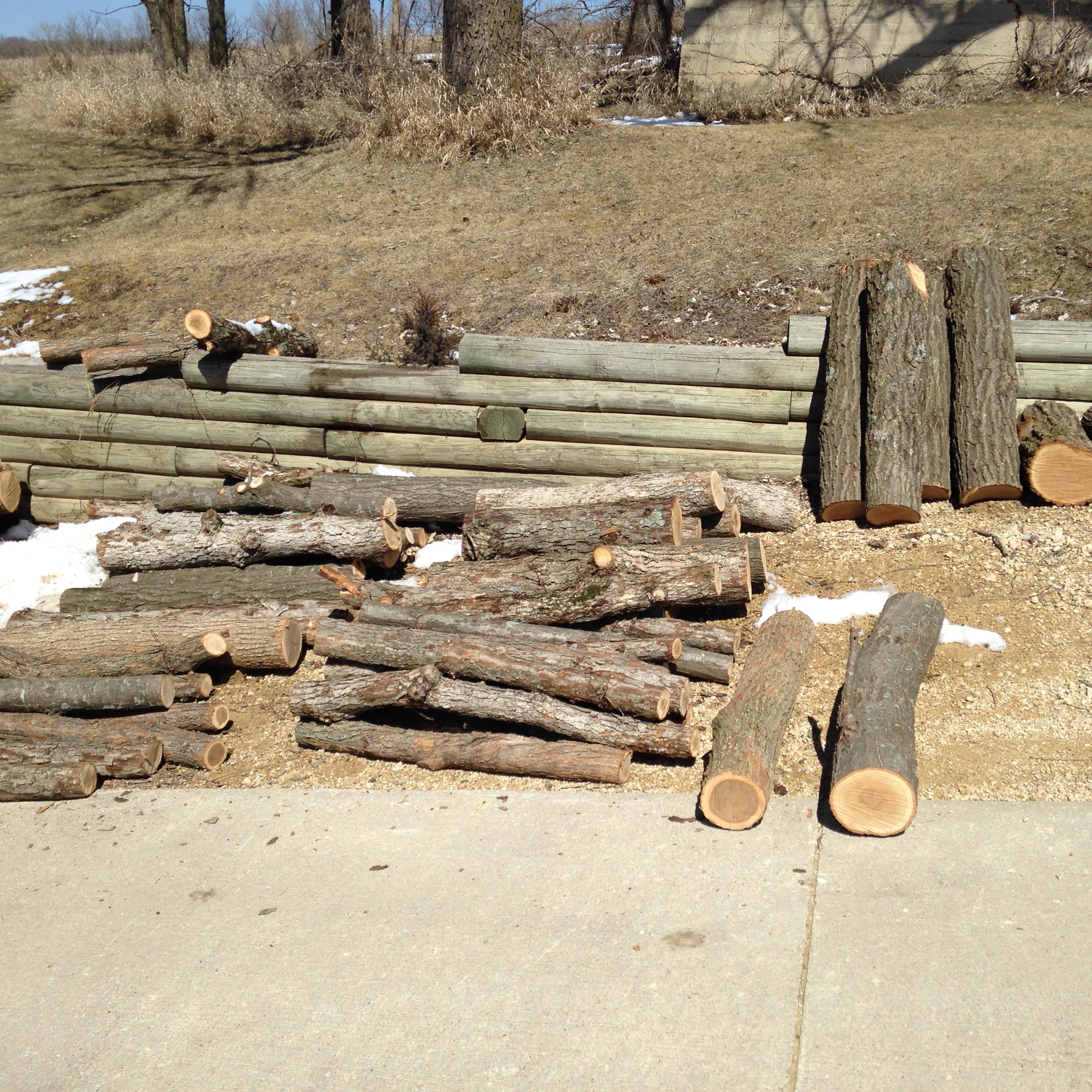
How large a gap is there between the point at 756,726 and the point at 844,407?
2.82 metres

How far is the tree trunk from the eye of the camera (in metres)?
12.3

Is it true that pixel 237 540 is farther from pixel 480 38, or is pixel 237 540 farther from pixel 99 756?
pixel 480 38

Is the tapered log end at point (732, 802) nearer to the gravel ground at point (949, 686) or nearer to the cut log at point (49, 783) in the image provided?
the gravel ground at point (949, 686)

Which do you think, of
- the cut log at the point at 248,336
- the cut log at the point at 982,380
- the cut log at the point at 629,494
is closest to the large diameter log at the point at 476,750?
the cut log at the point at 629,494

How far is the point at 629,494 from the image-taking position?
630 cm

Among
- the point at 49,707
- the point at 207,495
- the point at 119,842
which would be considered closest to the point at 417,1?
the point at 207,495

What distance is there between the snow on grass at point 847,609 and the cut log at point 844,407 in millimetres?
790

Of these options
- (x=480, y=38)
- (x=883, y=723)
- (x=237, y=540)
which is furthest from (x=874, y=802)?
(x=480, y=38)

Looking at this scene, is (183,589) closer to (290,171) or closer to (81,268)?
(81,268)

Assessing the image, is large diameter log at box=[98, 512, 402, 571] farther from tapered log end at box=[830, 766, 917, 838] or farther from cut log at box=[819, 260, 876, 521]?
tapered log end at box=[830, 766, 917, 838]

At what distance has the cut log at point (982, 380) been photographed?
629 cm

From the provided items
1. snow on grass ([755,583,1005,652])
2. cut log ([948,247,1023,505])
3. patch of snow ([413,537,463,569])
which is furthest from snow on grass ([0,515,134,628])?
cut log ([948,247,1023,505])

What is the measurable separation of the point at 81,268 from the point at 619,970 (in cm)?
1021

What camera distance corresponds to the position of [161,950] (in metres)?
4.00
